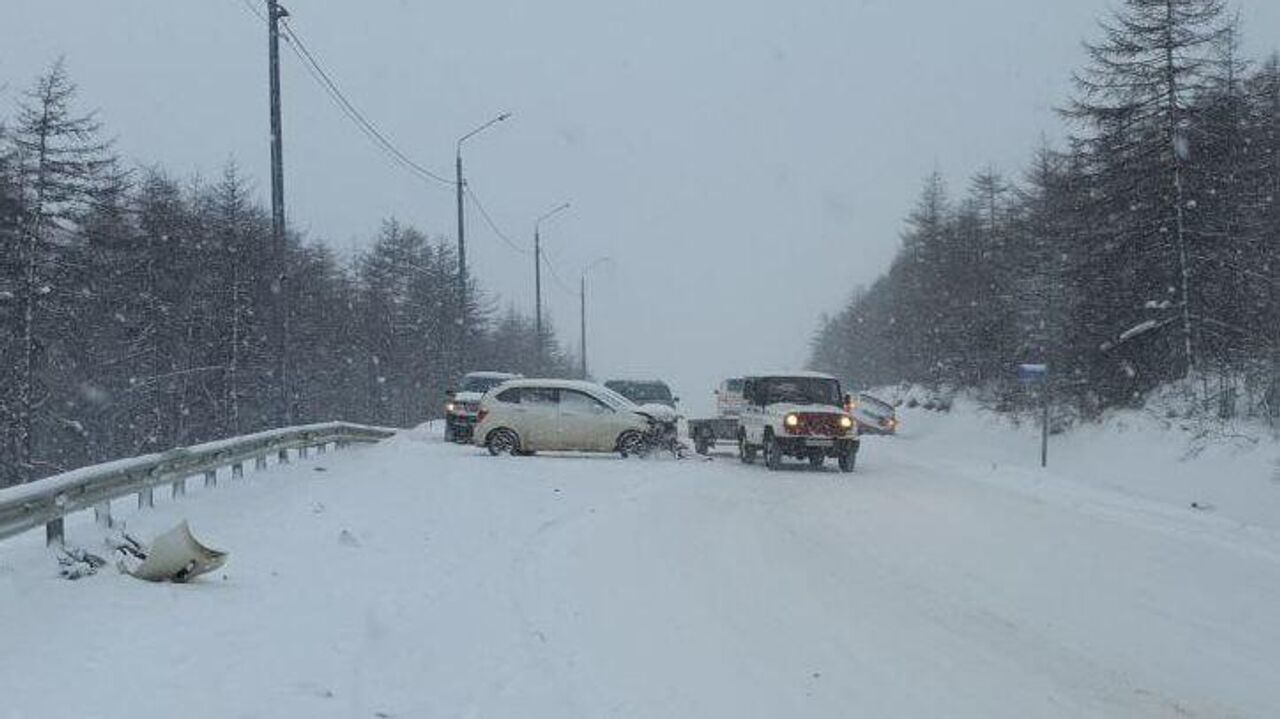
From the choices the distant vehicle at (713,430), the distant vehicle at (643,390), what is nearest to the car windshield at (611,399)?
the distant vehicle at (713,430)

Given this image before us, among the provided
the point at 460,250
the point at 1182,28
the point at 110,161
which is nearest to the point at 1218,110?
the point at 1182,28

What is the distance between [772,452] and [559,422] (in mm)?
4535

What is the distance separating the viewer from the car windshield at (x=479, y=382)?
3088cm

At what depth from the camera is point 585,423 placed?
24.8 m

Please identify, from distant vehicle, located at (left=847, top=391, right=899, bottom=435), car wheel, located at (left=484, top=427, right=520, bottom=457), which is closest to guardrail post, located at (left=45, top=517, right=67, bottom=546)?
car wheel, located at (left=484, top=427, right=520, bottom=457)

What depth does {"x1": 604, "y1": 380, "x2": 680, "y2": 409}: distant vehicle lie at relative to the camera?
34.9 metres

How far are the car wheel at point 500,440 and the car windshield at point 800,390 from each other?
5.44m

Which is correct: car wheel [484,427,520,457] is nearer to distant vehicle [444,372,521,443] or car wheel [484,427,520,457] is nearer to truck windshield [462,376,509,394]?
distant vehicle [444,372,521,443]

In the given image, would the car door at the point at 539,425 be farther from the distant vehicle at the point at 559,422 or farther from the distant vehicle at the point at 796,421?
the distant vehicle at the point at 796,421

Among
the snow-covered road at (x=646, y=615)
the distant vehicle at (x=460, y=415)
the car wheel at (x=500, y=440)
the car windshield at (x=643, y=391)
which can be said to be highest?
the car windshield at (x=643, y=391)

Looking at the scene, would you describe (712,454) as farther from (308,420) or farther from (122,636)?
(308,420)

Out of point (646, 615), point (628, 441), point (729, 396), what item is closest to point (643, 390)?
point (729, 396)

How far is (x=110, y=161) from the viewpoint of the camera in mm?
37844

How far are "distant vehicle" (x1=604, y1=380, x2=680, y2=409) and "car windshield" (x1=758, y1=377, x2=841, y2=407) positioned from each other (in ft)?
30.5
